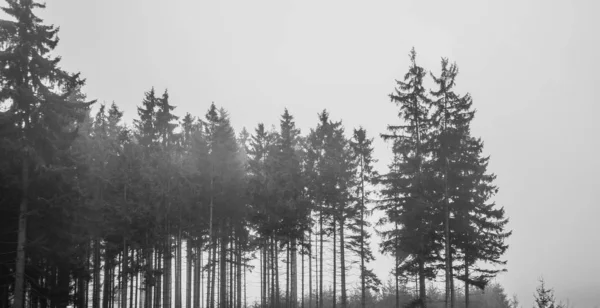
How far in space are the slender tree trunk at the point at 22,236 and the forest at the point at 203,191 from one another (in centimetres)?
6

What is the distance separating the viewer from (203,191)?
3222 cm

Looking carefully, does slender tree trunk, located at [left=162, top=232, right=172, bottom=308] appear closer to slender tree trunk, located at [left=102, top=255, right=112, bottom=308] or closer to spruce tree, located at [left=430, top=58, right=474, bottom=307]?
slender tree trunk, located at [left=102, top=255, right=112, bottom=308]

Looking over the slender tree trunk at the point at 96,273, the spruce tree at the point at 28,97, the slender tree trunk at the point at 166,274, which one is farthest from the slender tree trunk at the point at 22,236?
the slender tree trunk at the point at 96,273

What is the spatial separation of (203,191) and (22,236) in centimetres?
1383

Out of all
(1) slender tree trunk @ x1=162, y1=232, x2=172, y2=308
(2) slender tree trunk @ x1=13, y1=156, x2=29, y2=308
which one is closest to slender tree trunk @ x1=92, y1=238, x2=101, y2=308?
(1) slender tree trunk @ x1=162, y1=232, x2=172, y2=308

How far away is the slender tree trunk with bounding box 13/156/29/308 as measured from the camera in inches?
760

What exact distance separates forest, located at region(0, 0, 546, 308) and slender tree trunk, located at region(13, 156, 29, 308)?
0.19ft

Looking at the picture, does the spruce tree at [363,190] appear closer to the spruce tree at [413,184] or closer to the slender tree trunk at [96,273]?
the spruce tree at [413,184]

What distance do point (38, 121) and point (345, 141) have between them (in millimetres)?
22538

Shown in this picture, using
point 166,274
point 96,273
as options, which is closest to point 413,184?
point 166,274

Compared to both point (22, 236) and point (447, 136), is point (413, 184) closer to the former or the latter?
point (447, 136)

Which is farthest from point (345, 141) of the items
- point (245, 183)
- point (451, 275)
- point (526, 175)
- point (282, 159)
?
point (526, 175)

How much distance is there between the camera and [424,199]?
2656 centimetres

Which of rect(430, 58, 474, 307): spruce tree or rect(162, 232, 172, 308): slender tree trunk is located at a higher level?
rect(430, 58, 474, 307): spruce tree
